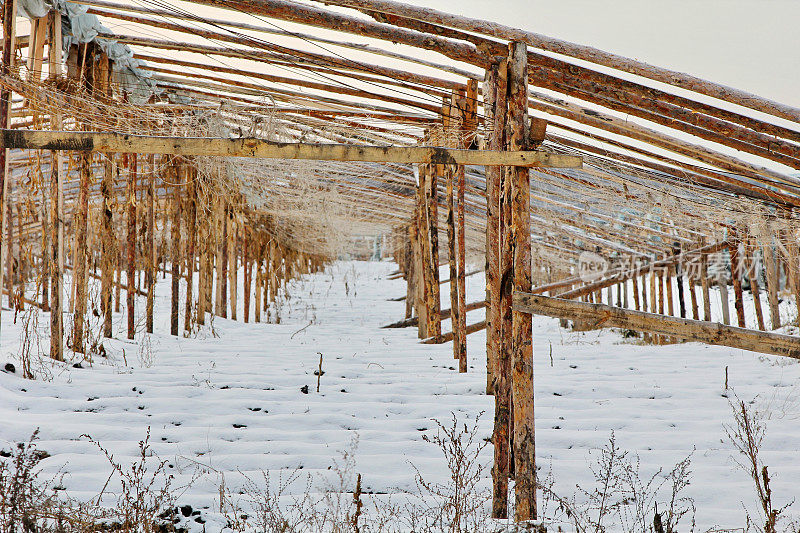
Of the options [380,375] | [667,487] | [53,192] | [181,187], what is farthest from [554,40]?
[181,187]

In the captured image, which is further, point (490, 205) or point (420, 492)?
point (490, 205)

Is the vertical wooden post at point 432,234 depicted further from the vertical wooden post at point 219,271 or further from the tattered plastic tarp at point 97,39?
the vertical wooden post at point 219,271

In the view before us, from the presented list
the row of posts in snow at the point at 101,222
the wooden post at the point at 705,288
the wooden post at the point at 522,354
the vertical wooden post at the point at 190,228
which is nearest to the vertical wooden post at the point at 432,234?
the row of posts in snow at the point at 101,222

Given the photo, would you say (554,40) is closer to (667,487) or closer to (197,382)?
(667,487)

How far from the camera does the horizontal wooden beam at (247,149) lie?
3.03 meters

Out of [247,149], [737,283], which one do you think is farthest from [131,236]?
[737,283]

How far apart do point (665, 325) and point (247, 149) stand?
239cm

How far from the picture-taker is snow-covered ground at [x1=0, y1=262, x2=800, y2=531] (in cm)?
379

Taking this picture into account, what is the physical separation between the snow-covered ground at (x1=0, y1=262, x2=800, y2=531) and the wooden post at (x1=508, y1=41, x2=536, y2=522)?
607 mm

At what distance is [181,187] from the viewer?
9.35 m

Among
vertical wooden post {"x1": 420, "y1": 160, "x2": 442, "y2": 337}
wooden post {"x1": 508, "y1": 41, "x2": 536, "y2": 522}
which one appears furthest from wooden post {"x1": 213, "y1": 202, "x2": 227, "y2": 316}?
wooden post {"x1": 508, "y1": 41, "x2": 536, "y2": 522}

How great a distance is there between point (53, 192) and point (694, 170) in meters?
6.40

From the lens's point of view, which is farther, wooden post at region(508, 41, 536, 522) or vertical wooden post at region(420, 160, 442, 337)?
vertical wooden post at region(420, 160, 442, 337)

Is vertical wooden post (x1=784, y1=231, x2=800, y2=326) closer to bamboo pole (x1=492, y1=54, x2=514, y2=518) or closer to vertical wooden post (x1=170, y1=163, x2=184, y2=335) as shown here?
bamboo pole (x1=492, y1=54, x2=514, y2=518)
